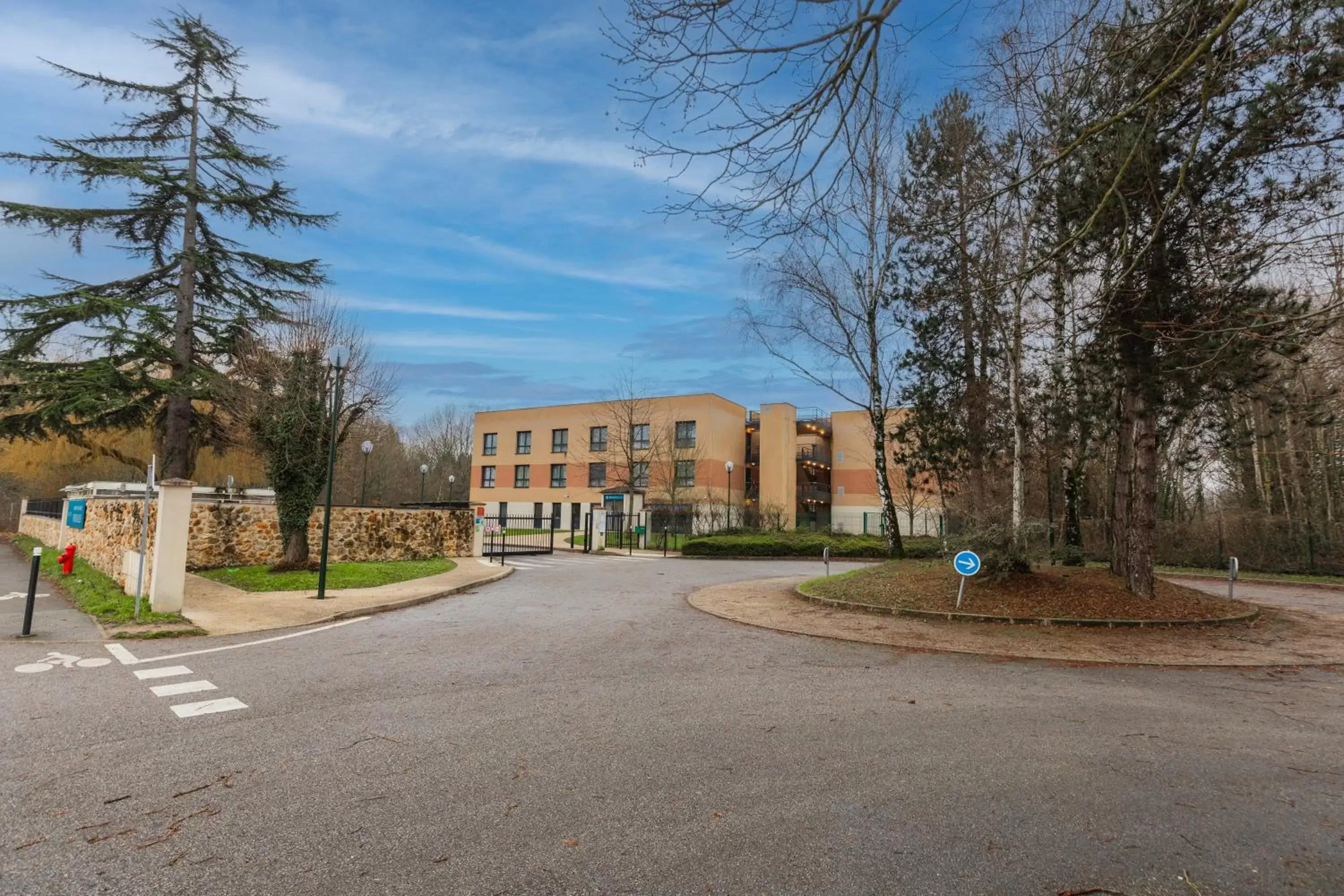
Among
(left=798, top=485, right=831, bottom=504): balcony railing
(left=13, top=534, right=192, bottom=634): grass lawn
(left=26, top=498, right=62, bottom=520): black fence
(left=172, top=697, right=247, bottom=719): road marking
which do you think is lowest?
(left=172, top=697, right=247, bottom=719): road marking

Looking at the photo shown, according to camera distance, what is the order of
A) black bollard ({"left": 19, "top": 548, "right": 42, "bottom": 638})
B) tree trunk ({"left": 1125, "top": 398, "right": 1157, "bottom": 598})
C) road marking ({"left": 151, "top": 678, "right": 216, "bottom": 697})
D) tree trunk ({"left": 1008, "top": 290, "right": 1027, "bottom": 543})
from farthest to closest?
1. tree trunk ({"left": 1008, "top": 290, "right": 1027, "bottom": 543})
2. tree trunk ({"left": 1125, "top": 398, "right": 1157, "bottom": 598})
3. black bollard ({"left": 19, "top": 548, "right": 42, "bottom": 638})
4. road marking ({"left": 151, "top": 678, "right": 216, "bottom": 697})

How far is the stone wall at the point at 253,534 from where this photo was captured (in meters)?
14.1

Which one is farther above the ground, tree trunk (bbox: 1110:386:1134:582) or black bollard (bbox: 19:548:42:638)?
tree trunk (bbox: 1110:386:1134:582)

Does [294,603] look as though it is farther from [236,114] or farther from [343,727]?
[236,114]

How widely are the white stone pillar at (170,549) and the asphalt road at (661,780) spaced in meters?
2.74

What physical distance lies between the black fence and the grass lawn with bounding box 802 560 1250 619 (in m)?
28.7

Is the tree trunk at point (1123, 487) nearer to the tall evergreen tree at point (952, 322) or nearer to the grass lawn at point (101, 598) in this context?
the tall evergreen tree at point (952, 322)

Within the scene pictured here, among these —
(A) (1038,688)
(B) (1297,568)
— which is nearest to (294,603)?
(A) (1038,688)

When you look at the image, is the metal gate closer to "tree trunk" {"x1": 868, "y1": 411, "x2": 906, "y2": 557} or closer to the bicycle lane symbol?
"tree trunk" {"x1": 868, "y1": 411, "x2": 906, "y2": 557}

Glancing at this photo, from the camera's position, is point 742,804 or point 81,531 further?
point 81,531

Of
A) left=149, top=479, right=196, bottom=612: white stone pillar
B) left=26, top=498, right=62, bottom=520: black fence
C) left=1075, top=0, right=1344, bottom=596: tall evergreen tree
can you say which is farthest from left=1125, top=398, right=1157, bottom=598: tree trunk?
left=26, top=498, right=62, bottom=520: black fence

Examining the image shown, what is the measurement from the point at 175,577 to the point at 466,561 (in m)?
10.1

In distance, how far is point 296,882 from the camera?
2699 mm

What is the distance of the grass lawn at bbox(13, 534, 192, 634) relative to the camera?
9.32 m
